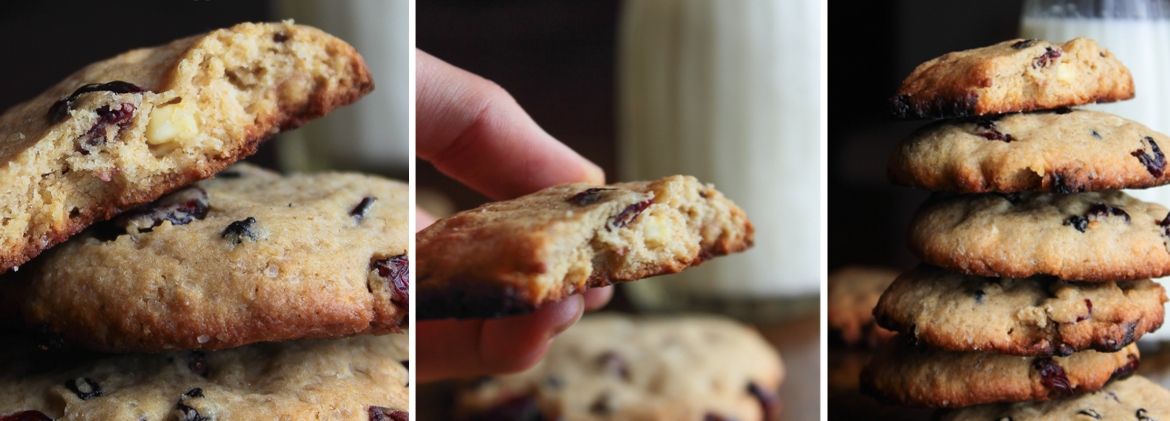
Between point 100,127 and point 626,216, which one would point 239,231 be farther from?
point 626,216

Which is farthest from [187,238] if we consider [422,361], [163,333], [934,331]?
[934,331]

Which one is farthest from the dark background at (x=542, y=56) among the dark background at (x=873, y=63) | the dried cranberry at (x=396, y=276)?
the dark background at (x=873, y=63)

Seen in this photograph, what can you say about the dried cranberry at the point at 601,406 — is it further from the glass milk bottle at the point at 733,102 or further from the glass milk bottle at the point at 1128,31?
the glass milk bottle at the point at 1128,31

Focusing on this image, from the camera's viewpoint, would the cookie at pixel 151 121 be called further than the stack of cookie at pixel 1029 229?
No

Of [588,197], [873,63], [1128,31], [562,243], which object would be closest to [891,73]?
[873,63]

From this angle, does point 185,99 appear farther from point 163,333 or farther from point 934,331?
point 934,331

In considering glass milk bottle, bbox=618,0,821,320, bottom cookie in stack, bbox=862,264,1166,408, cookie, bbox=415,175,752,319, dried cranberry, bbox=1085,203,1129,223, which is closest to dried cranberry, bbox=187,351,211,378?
cookie, bbox=415,175,752,319
